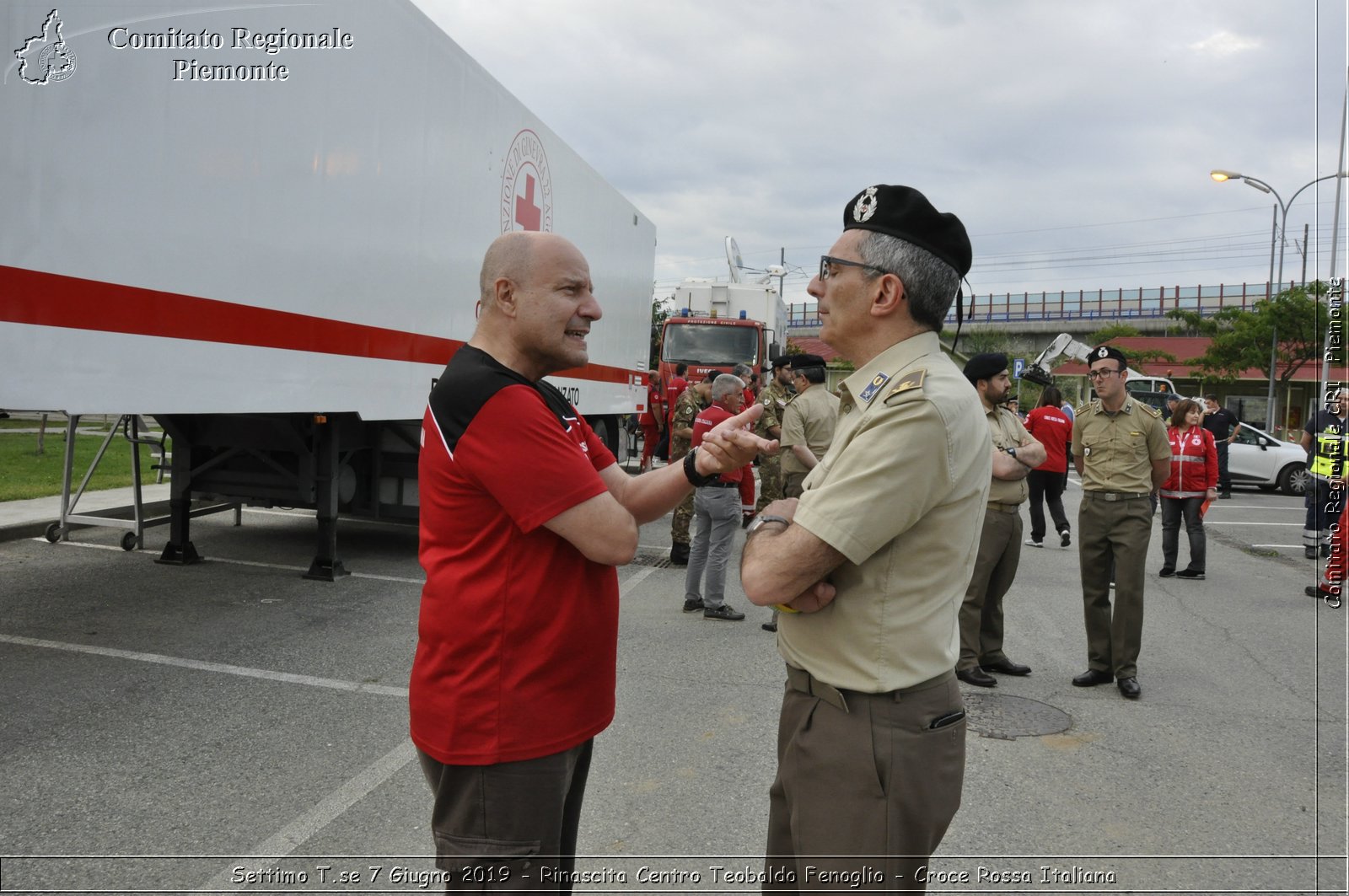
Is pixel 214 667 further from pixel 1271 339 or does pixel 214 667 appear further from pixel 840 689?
pixel 1271 339

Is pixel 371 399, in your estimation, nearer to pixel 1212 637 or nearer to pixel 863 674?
pixel 863 674

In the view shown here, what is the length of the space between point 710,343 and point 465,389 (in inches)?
650

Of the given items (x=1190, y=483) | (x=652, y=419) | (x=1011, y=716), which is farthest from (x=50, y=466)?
(x=1190, y=483)

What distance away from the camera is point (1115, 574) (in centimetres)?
571

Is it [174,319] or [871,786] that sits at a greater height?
[174,319]

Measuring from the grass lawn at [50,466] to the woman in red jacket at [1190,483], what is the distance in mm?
10987

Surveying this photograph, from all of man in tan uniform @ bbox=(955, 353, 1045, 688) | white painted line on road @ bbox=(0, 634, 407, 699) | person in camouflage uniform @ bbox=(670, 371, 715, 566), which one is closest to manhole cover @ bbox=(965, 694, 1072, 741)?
man in tan uniform @ bbox=(955, 353, 1045, 688)

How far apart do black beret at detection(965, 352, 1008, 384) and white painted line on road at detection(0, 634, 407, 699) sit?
4022mm

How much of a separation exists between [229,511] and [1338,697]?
1127 cm

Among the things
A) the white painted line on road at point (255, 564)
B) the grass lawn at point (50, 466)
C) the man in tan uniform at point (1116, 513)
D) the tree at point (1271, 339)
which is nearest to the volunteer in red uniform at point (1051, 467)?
the man in tan uniform at point (1116, 513)

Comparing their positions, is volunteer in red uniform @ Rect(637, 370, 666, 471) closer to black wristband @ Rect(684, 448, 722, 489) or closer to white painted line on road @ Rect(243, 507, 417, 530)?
white painted line on road @ Rect(243, 507, 417, 530)

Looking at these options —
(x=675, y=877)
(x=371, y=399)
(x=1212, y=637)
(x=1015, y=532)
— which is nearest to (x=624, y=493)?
(x=675, y=877)

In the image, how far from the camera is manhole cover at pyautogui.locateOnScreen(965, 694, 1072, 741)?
4859 mm

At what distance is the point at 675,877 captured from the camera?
326 centimetres
